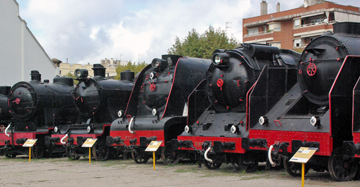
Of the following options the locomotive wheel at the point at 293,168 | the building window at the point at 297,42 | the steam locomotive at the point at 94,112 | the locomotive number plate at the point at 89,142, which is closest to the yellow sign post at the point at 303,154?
the locomotive wheel at the point at 293,168

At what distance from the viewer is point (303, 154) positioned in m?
8.98

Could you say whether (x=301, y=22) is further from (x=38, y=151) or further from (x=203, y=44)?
(x=38, y=151)

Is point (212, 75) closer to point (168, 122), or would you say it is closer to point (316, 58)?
point (168, 122)

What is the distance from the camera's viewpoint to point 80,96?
1789 cm

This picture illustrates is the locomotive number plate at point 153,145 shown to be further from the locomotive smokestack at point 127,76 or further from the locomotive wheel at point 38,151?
the locomotive wheel at point 38,151

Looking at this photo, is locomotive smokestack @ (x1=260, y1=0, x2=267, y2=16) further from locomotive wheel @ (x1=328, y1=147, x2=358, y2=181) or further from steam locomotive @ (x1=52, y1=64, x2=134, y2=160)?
locomotive wheel @ (x1=328, y1=147, x2=358, y2=181)

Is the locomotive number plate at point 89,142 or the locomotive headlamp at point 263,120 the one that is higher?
the locomotive headlamp at point 263,120

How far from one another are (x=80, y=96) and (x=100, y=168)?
5.01m

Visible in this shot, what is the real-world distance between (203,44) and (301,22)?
49.0 feet

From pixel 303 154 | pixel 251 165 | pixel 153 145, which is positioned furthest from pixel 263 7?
pixel 303 154

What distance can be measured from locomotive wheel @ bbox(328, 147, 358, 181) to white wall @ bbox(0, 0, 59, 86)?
3053cm

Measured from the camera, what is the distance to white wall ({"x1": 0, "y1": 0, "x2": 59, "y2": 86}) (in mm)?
35094

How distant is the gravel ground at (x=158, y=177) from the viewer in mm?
9594

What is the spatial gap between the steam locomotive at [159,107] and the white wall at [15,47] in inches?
900
